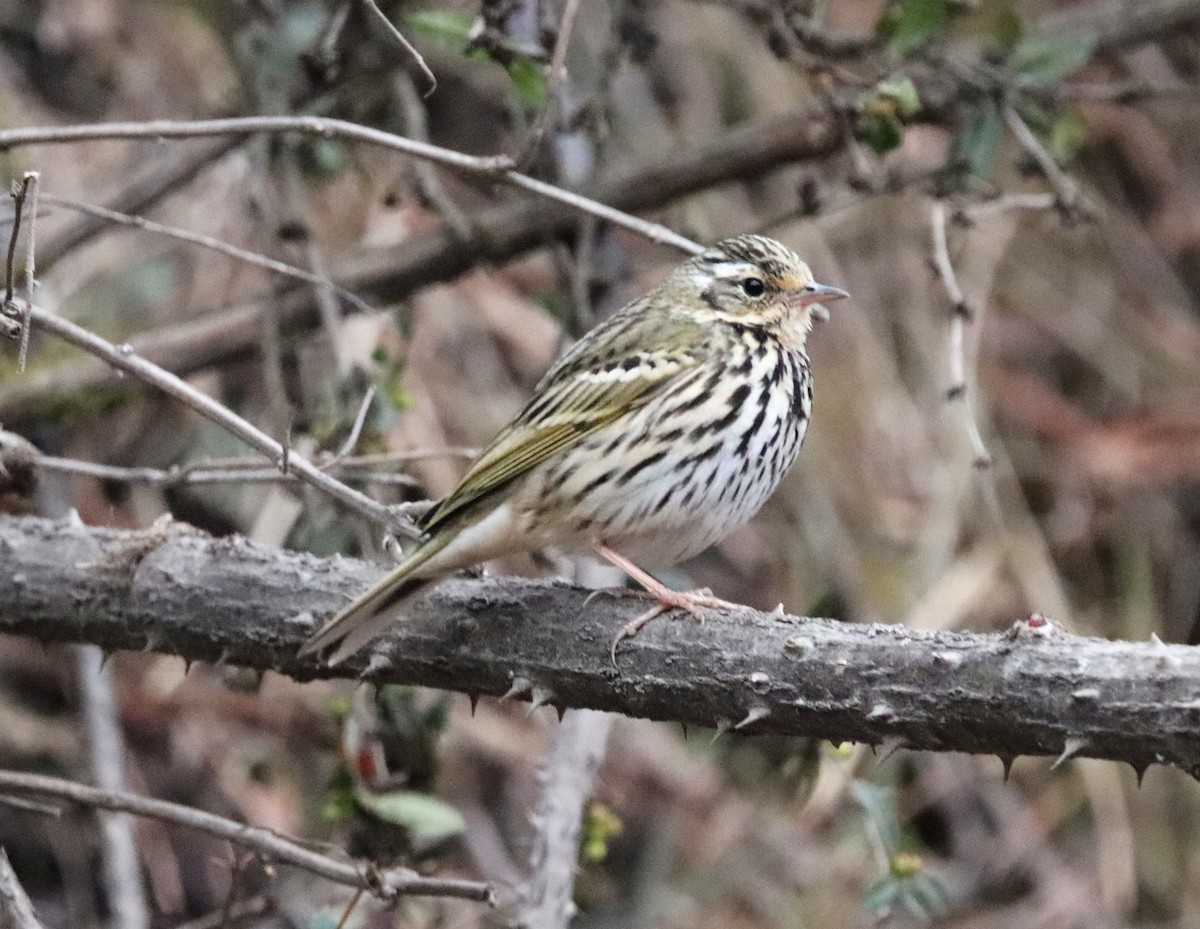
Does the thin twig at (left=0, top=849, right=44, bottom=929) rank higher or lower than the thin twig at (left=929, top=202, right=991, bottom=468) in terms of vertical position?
lower

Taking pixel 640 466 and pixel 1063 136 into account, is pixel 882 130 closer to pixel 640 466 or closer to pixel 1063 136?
pixel 1063 136

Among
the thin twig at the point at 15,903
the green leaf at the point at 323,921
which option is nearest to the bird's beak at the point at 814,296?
the green leaf at the point at 323,921

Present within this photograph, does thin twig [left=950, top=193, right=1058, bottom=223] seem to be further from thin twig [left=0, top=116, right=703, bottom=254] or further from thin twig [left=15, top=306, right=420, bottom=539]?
thin twig [left=15, top=306, right=420, bottom=539]

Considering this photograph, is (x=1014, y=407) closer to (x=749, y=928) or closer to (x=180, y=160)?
(x=749, y=928)

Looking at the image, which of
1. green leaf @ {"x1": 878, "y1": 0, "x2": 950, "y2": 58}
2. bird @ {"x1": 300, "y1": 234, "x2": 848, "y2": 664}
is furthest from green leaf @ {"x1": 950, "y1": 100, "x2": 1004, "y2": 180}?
bird @ {"x1": 300, "y1": 234, "x2": 848, "y2": 664}

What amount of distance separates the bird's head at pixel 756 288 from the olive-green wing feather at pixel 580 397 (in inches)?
9.3

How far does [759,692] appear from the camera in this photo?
281cm

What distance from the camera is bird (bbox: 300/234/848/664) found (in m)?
3.54

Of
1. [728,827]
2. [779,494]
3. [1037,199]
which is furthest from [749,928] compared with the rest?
[1037,199]

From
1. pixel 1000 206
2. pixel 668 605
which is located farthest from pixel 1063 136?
pixel 668 605

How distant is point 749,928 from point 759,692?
3.68 metres

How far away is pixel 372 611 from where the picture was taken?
3164 millimetres

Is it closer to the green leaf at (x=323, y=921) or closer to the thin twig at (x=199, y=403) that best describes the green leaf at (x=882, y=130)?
the thin twig at (x=199, y=403)

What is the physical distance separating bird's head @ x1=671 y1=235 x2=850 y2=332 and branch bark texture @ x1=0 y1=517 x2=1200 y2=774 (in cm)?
106
